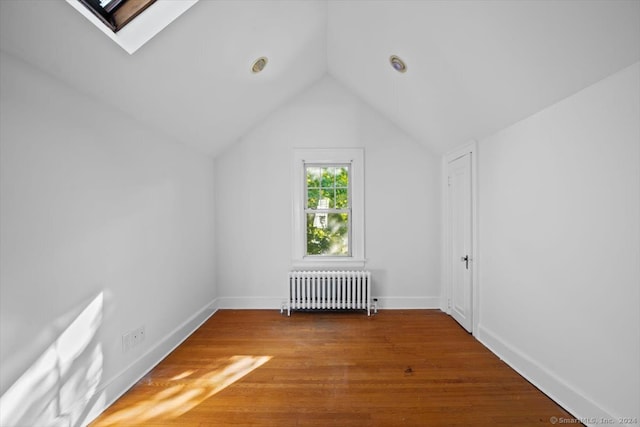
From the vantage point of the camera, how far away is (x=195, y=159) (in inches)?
136

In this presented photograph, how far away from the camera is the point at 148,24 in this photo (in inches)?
69.1

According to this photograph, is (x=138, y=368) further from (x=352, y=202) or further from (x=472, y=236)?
(x=472, y=236)

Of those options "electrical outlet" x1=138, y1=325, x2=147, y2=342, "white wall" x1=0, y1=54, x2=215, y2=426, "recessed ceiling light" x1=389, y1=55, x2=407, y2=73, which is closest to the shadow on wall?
"white wall" x1=0, y1=54, x2=215, y2=426

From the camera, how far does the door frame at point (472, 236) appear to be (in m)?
3.04

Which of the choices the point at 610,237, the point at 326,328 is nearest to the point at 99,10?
the point at 610,237

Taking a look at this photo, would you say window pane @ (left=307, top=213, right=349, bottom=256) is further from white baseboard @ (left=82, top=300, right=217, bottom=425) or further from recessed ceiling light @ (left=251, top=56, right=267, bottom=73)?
recessed ceiling light @ (left=251, top=56, right=267, bottom=73)

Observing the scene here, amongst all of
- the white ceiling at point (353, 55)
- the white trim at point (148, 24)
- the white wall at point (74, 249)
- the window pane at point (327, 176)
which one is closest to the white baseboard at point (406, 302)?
the window pane at point (327, 176)

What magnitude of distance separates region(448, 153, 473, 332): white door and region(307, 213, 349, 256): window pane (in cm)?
137

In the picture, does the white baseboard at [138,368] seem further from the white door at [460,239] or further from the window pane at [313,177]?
the white door at [460,239]

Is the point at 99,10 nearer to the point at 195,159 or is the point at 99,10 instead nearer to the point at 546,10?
the point at 195,159

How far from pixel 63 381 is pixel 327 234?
3008 mm

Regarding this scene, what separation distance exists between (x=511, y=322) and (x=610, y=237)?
1175 mm

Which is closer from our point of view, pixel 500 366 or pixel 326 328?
pixel 500 366

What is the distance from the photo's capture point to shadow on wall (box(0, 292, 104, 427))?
142 cm
